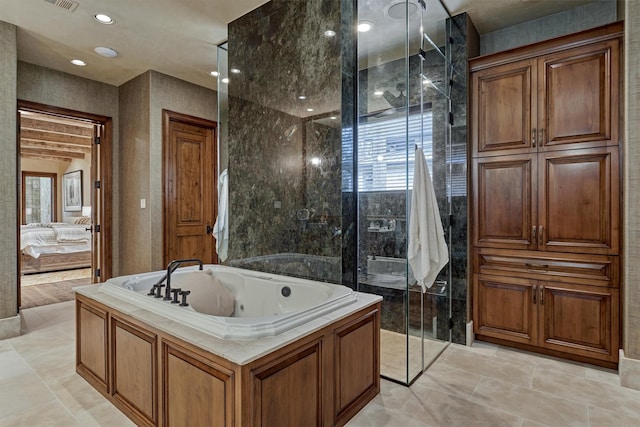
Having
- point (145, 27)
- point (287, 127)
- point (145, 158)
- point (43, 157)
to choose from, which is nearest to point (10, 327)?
point (145, 158)

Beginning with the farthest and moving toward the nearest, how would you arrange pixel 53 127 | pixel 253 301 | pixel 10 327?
pixel 53 127 → pixel 10 327 → pixel 253 301

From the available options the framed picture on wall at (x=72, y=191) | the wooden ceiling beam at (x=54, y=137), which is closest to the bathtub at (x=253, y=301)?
the wooden ceiling beam at (x=54, y=137)

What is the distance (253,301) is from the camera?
8.53 feet

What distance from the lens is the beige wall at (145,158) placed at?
4027 mm

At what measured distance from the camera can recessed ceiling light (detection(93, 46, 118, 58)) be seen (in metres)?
3.49

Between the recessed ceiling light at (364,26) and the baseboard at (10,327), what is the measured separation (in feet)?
12.7

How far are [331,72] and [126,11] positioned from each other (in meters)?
1.85

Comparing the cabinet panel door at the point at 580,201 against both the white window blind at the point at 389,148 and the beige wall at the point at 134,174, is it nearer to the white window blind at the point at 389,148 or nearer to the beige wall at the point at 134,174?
the white window blind at the point at 389,148

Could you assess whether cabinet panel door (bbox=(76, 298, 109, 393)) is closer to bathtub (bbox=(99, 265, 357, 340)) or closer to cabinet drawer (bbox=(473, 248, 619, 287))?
bathtub (bbox=(99, 265, 357, 340))

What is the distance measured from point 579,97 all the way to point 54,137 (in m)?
8.71

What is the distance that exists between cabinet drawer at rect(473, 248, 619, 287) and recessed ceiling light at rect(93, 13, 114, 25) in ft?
12.2

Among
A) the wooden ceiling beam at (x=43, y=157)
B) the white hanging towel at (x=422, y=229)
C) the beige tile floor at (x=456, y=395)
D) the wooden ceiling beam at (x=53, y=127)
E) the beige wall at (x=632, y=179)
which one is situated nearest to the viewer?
the beige tile floor at (x=456, y=395)

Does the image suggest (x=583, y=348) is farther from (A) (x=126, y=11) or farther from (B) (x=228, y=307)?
(A) (x=126, y=11)

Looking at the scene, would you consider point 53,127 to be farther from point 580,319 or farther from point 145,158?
point 580,319
